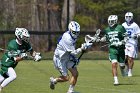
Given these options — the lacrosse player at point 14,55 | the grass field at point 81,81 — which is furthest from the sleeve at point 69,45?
the grass field at point 81,81

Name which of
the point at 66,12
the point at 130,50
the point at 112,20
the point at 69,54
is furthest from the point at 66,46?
the point at 66,12

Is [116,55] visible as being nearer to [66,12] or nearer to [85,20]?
[66,12]

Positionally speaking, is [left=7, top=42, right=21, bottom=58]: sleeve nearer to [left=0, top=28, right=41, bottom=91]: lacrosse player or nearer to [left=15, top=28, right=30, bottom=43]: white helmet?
[left=0, top=28, right=41, bottom=91]: lacrosse player

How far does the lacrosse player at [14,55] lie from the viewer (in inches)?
554

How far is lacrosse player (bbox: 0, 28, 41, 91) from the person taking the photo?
1407 centimetres

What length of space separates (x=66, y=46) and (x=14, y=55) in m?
1.23

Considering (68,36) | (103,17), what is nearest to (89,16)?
(103,17)

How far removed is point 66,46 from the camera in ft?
47.3

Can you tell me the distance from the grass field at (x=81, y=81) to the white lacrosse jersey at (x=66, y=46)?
1245mm

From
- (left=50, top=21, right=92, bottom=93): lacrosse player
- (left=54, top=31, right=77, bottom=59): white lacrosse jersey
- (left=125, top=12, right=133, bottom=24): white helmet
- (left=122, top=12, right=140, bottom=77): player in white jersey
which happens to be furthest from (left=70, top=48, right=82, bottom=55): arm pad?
(left=125, top=12, right=133, bottom=24): white helmet

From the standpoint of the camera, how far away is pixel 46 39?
32906 mm

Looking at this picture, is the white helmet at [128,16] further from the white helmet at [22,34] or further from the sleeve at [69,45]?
the white helmet at [22,34]

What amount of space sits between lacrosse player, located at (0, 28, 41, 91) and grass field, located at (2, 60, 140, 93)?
52.9 inches

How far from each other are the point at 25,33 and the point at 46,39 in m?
18.8
